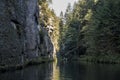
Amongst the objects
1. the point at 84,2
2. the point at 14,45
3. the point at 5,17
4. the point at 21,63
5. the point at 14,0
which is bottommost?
the point at 21,63

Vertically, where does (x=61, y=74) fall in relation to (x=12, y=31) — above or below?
below

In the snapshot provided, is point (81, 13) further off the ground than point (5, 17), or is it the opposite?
point (81, 13)

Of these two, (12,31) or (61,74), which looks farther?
(12,31)

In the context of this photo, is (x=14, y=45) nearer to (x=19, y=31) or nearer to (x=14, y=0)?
(x=19, y=31)

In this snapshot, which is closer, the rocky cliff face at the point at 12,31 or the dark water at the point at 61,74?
the dark water at the point at 61,74

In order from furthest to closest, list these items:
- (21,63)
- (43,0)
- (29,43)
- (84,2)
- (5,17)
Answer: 1. (84,2)
2. (43,0)
3. (29,43)
4. (21,63)
5. (5,17)

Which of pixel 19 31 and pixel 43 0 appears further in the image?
pixel 43 0

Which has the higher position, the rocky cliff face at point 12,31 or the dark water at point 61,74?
the rocky cliff face at point 12,31

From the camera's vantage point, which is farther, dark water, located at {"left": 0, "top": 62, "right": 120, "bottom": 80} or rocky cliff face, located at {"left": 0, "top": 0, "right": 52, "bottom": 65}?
rocky cliff face, located at {"left": 0, "top": 0, "right": 52, "bottom": 65}

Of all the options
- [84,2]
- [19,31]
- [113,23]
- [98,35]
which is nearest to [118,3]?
[113,23]

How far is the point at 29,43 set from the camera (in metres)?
46.8

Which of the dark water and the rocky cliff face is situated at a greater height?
the rocky cliff face

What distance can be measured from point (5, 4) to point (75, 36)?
59.5m

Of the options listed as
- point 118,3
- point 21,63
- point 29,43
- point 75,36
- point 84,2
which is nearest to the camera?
point 21,63
